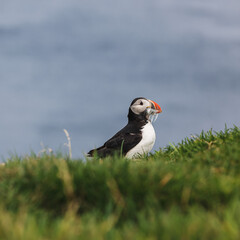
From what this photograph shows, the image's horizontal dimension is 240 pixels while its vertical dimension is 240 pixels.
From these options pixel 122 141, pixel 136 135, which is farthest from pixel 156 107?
pixel 122 141

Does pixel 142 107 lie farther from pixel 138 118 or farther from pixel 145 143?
pixel 145 143

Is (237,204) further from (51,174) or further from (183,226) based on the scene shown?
(51,174)

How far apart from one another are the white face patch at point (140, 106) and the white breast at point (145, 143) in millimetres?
397

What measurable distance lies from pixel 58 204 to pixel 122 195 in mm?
697

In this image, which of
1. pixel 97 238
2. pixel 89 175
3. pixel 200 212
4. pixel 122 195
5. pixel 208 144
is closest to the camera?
pixel 97 238

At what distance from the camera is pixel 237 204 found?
153 inches

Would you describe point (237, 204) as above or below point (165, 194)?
below

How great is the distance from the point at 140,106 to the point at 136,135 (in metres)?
0.83

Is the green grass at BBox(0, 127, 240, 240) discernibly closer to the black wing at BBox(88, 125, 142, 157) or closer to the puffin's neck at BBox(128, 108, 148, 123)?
the black wing at BBox(88, 125, 142, 157)

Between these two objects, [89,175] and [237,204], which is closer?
[237,204]

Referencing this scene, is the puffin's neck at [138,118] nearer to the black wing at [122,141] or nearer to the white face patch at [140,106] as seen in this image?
the white face patch at [140,106]

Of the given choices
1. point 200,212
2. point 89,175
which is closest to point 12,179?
point 89,175

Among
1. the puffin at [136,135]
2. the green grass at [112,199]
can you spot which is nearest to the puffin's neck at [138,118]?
the puffin at [136,135]

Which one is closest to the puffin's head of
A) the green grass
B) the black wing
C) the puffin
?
the puffin
